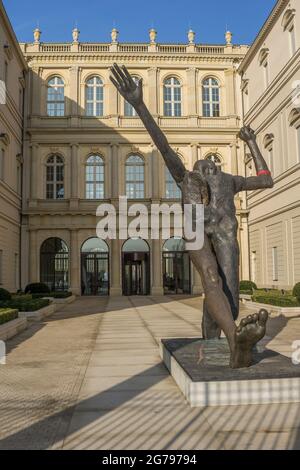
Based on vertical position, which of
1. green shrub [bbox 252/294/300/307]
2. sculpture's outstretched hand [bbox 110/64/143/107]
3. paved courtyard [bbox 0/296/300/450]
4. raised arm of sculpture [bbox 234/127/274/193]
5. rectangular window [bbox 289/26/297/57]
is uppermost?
rectangular window [bbox 289/26/297/57]

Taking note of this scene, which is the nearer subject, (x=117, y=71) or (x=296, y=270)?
(x=117, y=71)

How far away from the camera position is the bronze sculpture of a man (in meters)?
6.09

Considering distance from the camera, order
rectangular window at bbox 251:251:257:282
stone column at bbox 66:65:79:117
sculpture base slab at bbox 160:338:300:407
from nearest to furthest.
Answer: sculpture base slab at bbox 160:338:300:407 < rectangular window at bbox 251:251:257:282 < stone column at bbox 66:65:79:117

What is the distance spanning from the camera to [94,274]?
33.4 metres

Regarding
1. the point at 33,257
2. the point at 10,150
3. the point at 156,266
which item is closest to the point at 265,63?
the point at 156,266

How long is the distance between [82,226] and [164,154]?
87.5 feet

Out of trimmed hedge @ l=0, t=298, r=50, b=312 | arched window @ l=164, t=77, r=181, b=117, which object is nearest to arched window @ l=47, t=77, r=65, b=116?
arched window @ l=164, t=77, r=181, b=117

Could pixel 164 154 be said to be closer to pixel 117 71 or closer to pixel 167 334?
pixel 117 71

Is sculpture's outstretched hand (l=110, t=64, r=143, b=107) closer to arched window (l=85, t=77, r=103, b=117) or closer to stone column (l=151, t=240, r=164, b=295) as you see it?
stone column (l=151, t=240, r=164, b=295)

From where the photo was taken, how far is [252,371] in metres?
5.46

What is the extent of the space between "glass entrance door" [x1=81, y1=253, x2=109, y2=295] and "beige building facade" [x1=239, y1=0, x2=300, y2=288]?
10.2 metres

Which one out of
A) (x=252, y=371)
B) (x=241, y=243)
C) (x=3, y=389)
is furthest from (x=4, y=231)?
(x=252, y=371)

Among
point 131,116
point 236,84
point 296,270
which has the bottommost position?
point 296,270

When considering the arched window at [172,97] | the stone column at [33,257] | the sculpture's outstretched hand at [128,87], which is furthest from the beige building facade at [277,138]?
the sculpture's outstretched hand at [128,87]
